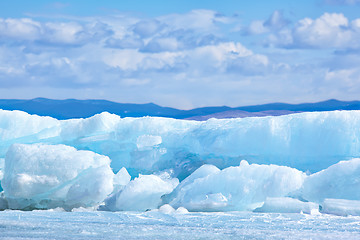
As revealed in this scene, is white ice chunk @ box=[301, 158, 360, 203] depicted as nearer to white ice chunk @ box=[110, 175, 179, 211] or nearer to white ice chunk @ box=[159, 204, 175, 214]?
white ice chunk @ box=[159, 204, 175, 214]

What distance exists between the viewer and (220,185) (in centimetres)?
977

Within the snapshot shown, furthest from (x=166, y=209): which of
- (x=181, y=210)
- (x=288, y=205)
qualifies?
(x=288, y=205)

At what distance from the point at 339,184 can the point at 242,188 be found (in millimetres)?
1630

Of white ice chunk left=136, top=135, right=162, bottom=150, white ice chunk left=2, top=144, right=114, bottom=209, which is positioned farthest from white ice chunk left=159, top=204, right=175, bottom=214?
white ice chunk left=136, top=135, right=162, bottom=150

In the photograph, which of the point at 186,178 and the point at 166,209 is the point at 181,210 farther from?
the point at 186,178

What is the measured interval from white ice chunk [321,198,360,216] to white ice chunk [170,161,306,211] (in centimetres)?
68

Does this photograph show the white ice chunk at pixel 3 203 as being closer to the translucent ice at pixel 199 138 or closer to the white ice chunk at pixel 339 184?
the translucent ice at pixel 199 138

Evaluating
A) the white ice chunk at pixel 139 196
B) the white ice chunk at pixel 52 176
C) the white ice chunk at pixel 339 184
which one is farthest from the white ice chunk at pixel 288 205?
the white ice chunk at pixel 52 176

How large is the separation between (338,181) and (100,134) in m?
6.42

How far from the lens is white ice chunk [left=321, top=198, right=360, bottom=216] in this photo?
340 inches

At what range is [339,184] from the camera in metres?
9.23

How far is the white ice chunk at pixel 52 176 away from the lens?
10.7 meters

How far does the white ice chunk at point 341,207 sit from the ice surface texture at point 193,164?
0.04m

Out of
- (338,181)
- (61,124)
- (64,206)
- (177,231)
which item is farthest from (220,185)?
(61,124)
